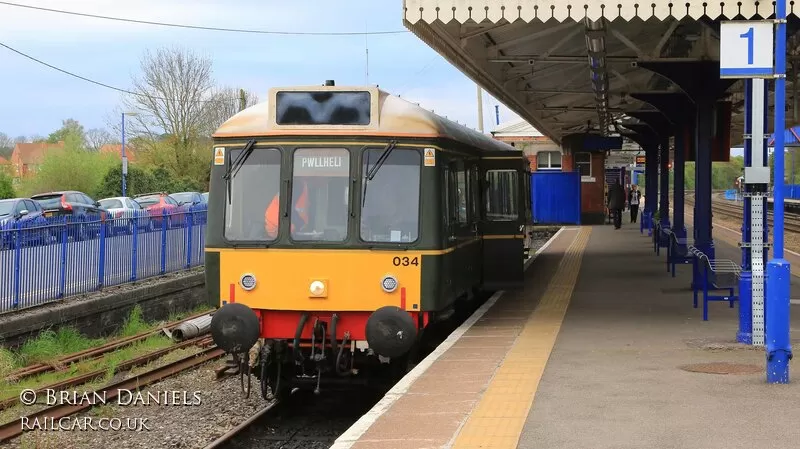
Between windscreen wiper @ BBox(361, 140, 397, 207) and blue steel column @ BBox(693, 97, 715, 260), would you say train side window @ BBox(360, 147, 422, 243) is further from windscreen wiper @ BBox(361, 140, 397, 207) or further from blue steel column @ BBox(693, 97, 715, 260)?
blue steel column @ BBox(693, 97, 715, 260)

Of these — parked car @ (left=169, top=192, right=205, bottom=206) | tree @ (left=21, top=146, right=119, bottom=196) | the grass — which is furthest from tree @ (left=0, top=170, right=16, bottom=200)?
the grass

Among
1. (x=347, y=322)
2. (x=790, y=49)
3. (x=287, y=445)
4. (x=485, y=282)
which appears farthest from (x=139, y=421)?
(x=790, y=49)

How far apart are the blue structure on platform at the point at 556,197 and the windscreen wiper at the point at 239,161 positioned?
85.3 ft

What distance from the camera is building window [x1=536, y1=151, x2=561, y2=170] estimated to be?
43.8 metres

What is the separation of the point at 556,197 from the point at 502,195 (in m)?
21.9

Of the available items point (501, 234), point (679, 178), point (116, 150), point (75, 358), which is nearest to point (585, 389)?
point (501, 234)

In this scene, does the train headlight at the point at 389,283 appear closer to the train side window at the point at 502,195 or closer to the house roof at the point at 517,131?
the train side window at the point at 502,195

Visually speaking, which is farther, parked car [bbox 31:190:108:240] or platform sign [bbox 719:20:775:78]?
parked car [bbox 31:190:108:240]

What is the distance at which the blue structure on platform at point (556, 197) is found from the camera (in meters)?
35.1

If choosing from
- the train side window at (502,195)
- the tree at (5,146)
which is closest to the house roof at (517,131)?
the train side window at (502,195)

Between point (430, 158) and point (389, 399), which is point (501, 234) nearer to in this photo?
point (430, 158)

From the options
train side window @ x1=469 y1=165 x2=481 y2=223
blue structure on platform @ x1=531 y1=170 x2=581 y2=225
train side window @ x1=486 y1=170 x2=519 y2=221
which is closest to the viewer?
train side window @ x1=469 y1=165 x2=481 y2=223

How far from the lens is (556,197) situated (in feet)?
117

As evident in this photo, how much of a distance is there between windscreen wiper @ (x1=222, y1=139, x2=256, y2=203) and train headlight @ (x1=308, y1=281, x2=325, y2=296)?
119 cm
